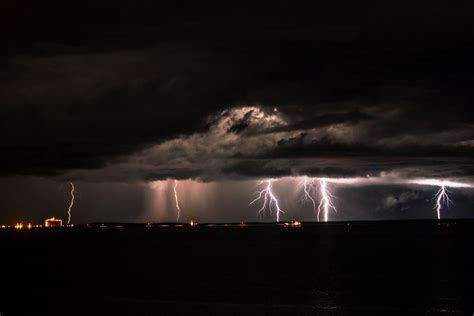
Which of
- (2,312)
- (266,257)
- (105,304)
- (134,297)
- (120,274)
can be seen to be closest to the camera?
(2,312)

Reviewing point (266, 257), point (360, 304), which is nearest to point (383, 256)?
point (266, 257)

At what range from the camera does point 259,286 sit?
3410 inches

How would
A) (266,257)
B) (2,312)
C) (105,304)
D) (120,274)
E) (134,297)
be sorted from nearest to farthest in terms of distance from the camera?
(2,312) → (105,304) → (134,297) → (120,274) → (266,257)

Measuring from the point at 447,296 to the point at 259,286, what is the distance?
2321 cm

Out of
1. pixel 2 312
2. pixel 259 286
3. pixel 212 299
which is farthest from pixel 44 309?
pixel 259 286

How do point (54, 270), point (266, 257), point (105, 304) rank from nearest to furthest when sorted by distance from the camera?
point (105, 304) < point (54, 270) < point (266, 257)

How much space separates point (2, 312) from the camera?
63.9m

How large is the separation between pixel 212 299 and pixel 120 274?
3303cm

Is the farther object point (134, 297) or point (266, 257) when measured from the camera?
point (266, 257)

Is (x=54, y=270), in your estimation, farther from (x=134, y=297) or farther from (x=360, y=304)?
(x=360, y=304)

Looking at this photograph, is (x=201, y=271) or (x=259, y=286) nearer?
(x=259, y=286)

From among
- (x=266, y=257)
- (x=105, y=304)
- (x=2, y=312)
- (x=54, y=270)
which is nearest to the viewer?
(x=2, y=312)

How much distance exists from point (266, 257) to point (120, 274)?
146ft

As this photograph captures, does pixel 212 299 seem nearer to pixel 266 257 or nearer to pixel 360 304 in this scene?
pixel 360 304
